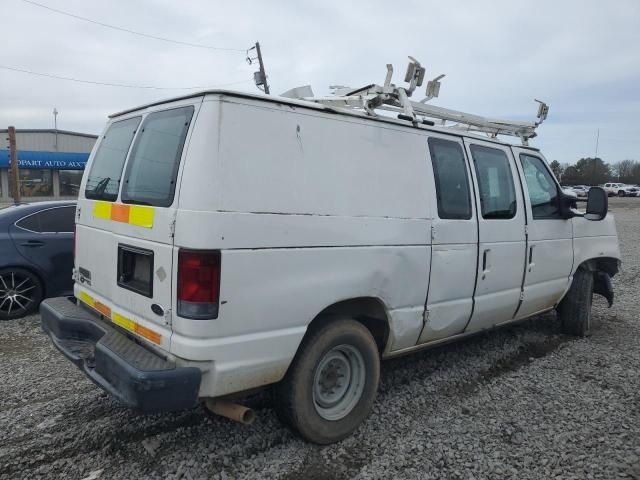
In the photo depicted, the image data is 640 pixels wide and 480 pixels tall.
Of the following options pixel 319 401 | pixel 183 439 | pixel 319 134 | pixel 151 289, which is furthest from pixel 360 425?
pixel 319 134

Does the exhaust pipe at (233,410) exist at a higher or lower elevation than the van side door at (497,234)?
lower

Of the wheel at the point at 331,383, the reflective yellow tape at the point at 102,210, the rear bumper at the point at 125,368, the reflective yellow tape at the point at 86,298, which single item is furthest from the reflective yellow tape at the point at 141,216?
the wheel at the point at 331,383

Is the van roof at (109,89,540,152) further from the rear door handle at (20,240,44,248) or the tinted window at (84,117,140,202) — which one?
the rear door handle at (20,240,44,248)

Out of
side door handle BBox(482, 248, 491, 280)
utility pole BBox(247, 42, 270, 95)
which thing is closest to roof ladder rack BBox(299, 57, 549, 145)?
side door handle BBox(482, 248, 491, 280)

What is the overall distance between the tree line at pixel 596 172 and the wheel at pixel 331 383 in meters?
69.3

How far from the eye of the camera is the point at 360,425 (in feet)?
11.5

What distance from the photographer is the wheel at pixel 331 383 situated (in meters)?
3.02

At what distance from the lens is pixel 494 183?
4402mm

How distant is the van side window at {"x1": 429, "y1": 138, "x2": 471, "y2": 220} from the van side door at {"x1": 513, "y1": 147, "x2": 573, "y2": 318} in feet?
3.17

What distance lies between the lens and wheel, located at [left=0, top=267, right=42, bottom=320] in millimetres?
5715

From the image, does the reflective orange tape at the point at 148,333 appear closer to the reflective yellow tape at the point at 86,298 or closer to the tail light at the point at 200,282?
the tail light at the point at 200,282

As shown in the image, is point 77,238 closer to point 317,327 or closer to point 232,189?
point 232,189

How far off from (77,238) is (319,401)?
2246 millimetres

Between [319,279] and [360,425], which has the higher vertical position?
[319,279]
